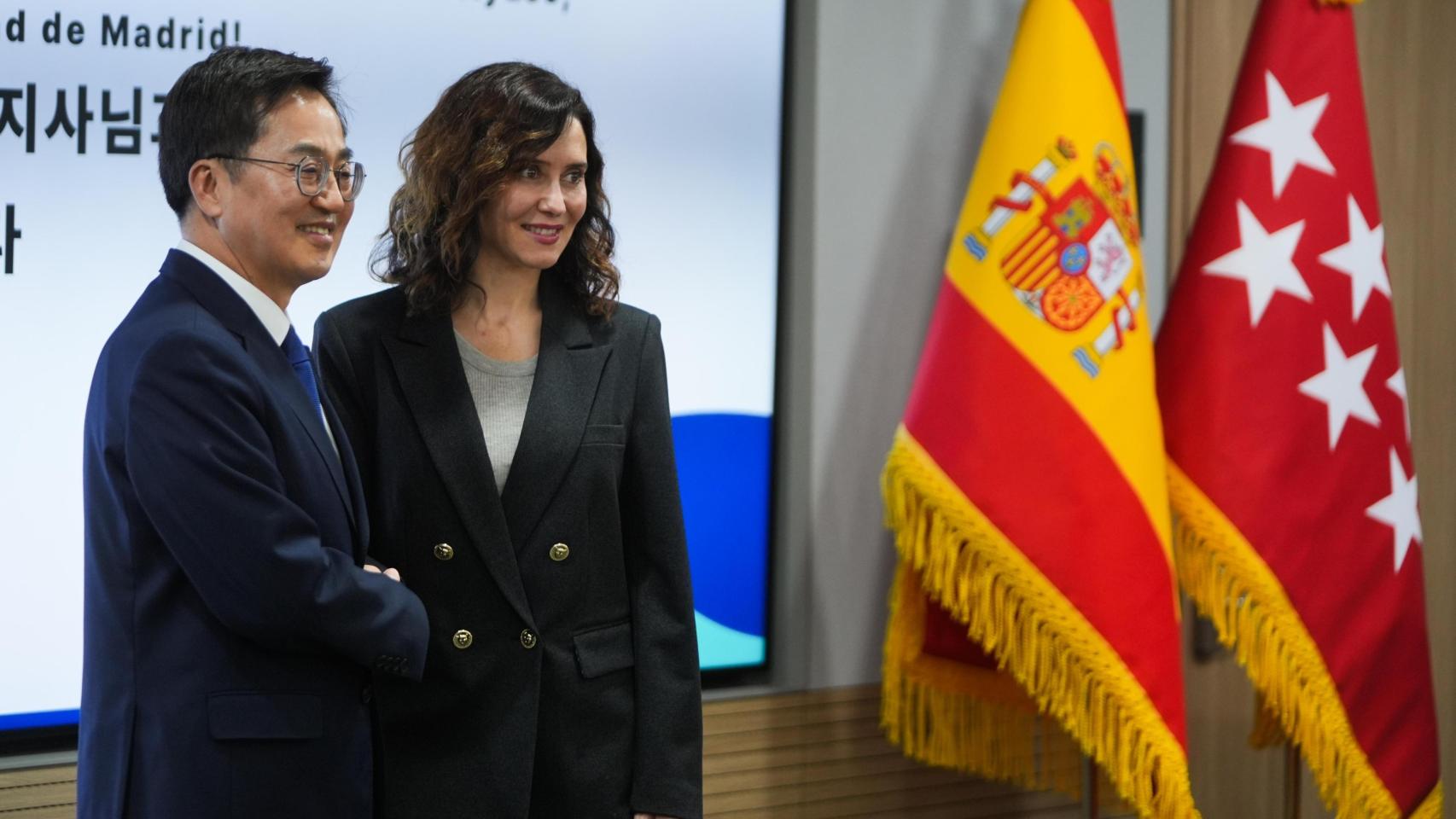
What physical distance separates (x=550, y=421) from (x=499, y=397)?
0.09 meters

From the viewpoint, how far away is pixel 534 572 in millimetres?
1772

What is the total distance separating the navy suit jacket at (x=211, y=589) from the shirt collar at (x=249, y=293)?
0.04 feet

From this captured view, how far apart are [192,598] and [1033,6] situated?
185 centimetres

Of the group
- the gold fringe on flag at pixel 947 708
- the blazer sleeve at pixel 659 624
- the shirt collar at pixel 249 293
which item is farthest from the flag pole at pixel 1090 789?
the shirt collar at pixel 249 293

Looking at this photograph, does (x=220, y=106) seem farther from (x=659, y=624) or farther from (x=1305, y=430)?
(x=1305, y=430)

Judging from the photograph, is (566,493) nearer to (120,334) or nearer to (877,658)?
(120,334)

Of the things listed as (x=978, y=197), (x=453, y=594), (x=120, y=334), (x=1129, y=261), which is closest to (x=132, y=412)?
(x=120, y=334)

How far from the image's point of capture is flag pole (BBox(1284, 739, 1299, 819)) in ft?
9.46

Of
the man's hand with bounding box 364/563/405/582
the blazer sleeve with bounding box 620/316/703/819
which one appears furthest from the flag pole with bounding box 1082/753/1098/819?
the man's hand with bounding box 364/563/405/582

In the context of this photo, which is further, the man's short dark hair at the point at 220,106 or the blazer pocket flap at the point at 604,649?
the blazer pocket flap at the point at 604,649

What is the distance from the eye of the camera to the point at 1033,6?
257cm

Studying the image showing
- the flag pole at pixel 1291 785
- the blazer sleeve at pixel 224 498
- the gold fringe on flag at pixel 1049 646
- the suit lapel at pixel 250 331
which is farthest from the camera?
the flag pole at pixel 1291 785

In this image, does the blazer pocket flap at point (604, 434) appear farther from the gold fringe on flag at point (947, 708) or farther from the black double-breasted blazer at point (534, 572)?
the gold fringe on flag at point (947, 708)

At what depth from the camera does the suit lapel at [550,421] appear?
5.81 ft
